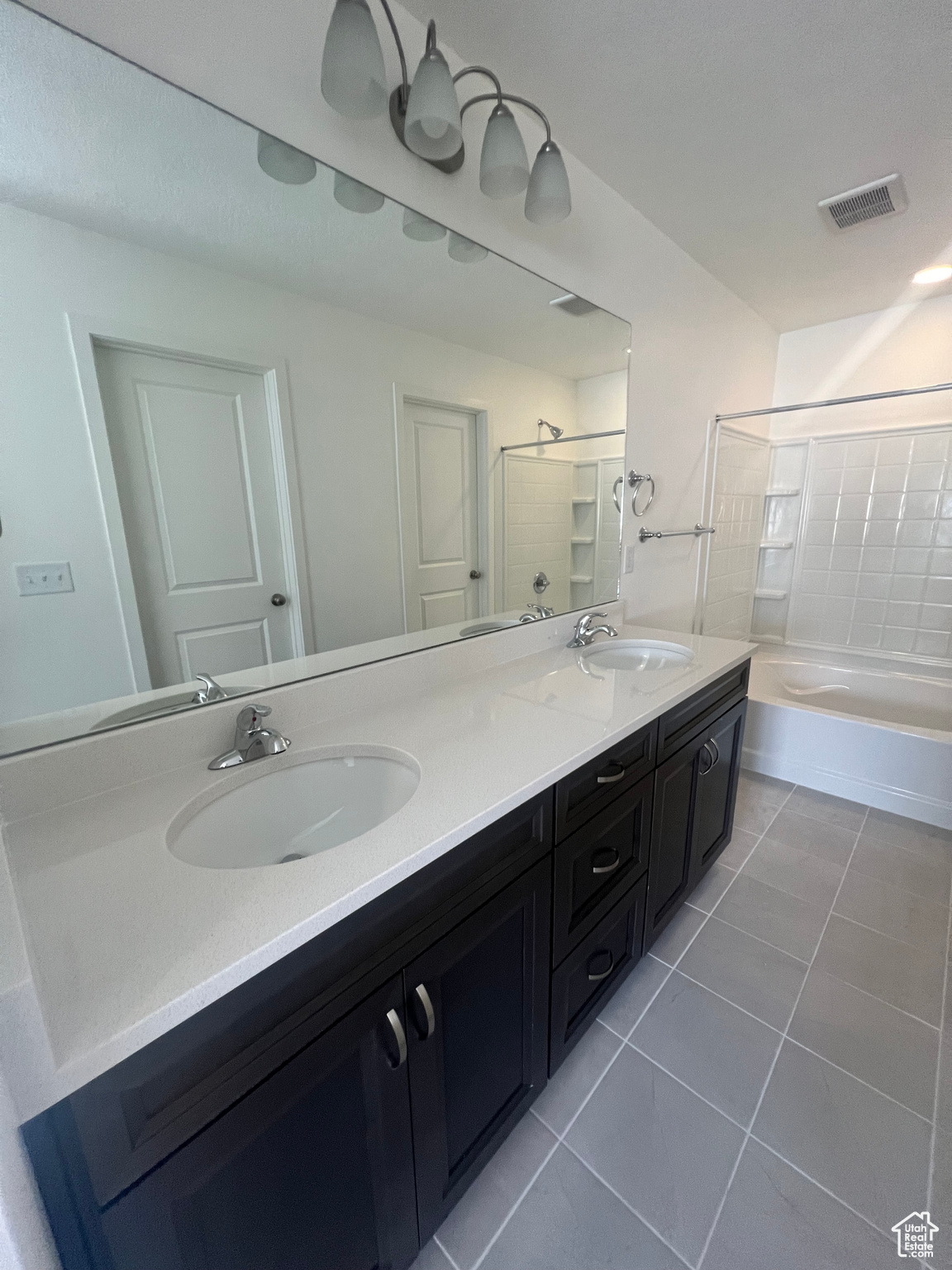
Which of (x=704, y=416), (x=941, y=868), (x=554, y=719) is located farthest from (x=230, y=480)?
(x=941, y=868)

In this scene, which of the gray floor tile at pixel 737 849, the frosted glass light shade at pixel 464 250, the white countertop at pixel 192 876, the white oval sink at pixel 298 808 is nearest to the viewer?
the white countertop at pixel 192 876

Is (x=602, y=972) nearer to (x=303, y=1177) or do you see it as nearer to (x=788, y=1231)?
(x=788, y=1231)

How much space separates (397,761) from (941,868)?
7.33 feet

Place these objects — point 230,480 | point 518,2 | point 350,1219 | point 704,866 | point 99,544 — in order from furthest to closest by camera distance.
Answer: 1. point 704,866
2. point 518,2
3. point 230,480
4. point 99,544
5. point 350,1219

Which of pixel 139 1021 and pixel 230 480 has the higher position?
pixel 230 480

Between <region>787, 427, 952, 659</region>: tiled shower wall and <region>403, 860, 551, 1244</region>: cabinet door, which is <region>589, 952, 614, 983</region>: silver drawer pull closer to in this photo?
<region>403, 860, 551, 1244</region>: cabinet door

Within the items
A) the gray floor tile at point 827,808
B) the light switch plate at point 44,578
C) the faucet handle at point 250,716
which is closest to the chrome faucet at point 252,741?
the faucet handle at point 250,716

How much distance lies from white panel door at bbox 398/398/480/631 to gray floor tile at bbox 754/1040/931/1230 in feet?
4.62

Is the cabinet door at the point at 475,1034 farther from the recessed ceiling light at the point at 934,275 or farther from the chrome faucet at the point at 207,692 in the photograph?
the recessed ceiling light at the point at 934,275

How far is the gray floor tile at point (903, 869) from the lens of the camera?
179 centimetres

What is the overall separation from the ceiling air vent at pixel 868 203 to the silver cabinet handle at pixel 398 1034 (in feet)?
8.94

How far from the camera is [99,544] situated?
32.5 inches

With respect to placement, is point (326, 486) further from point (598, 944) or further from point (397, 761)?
point (598, 944)

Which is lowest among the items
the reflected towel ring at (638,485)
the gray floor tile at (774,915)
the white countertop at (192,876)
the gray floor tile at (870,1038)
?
the gray floor tile at (870,1038)
